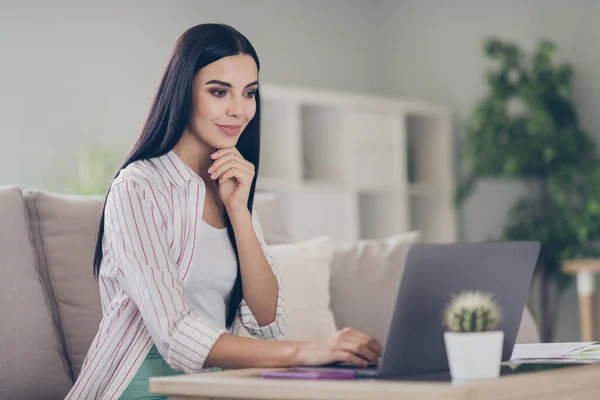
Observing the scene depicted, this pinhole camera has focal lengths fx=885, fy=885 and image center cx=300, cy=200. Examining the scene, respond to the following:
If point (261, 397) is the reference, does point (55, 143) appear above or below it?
above

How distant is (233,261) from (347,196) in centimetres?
305

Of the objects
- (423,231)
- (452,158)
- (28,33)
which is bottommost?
(423,231)

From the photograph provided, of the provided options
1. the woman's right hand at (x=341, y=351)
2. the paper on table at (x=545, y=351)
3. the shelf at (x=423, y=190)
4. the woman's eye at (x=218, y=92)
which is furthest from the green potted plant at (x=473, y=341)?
the shelf at (x=423, y=190)

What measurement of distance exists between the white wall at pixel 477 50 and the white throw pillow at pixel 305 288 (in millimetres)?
2647

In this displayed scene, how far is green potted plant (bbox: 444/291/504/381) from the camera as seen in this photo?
1.04 meters

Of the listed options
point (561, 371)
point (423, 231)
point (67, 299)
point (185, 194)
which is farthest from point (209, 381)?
point (423, 231)

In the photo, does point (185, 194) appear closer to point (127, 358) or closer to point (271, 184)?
point (127, 358)

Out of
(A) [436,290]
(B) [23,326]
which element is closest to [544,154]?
(B) [23,326]

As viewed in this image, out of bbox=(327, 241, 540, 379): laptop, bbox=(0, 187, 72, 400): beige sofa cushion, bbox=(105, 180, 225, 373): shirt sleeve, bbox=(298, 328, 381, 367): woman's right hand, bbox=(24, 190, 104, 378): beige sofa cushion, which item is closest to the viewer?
bbox=(327, 241, 540, 379): laptop

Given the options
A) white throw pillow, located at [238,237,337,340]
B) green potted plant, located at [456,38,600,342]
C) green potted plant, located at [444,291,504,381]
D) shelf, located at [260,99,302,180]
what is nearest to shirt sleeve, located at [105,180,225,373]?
green potted plant, located at [444,291,504,381]

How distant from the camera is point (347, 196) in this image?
4.73 m

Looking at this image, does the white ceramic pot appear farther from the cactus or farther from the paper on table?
the paper on table

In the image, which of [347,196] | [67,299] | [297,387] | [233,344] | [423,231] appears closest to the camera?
[297,387]

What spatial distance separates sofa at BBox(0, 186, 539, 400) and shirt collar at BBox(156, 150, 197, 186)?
52 cm
